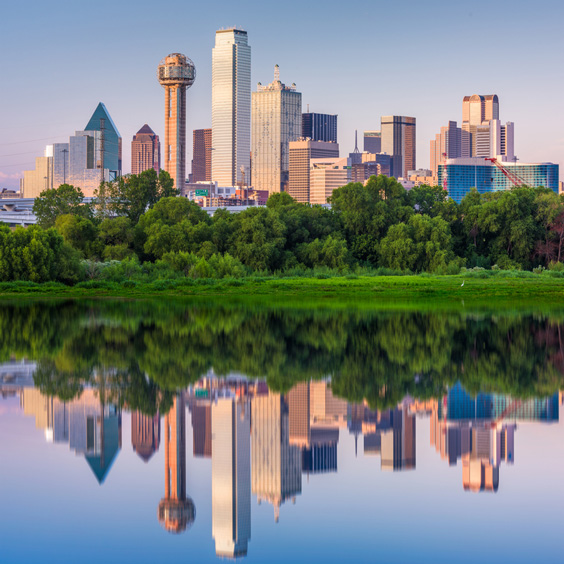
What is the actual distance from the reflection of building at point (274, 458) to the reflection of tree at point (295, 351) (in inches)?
65.1

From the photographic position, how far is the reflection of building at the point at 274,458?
9.27m

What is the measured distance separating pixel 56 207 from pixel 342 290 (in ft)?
83.7

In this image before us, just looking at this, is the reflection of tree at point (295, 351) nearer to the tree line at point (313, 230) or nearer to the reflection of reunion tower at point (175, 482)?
the reflection of reunion tower at point (175, 482)

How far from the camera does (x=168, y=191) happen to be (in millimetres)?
64438

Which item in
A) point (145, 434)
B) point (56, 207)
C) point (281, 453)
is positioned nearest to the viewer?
point (281, 453)

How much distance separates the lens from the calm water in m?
7.87

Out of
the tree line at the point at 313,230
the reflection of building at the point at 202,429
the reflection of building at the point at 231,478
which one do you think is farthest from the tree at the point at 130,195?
the reflection of building at the point at 231,478

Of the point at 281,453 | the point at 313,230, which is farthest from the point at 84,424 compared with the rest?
the point at 313,230

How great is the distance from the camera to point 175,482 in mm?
9531

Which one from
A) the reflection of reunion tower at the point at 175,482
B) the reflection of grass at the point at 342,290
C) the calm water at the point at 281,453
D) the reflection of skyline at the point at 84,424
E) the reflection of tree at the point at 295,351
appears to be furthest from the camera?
the reflection of grass at the point at 342,290

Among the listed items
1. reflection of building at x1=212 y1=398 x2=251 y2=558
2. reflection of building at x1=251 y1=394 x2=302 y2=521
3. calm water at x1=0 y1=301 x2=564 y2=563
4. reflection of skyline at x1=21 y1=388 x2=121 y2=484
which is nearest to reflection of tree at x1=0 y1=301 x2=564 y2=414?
calm water at x1=0 y1=301 x2=564 y2=563

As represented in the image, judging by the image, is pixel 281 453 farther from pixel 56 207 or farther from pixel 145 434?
pixel 56 207

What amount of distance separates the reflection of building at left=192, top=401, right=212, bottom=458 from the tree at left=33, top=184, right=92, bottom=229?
161 feet

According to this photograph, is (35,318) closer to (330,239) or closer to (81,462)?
(81,462)
